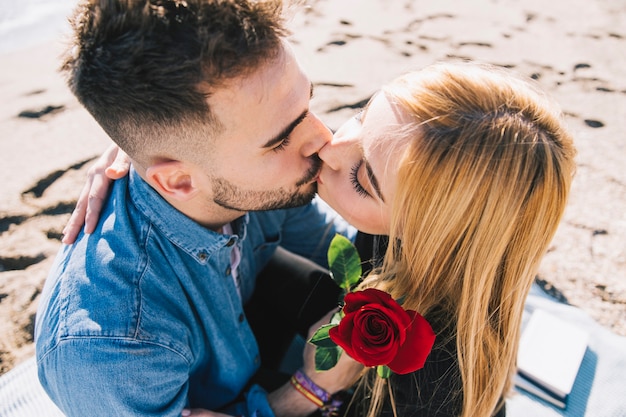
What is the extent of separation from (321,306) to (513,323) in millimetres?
926

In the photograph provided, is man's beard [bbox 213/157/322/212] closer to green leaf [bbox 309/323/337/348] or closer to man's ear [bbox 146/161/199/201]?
man's ear [bbox 146/161/199/201]

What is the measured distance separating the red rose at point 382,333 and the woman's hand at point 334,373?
49 centimetres

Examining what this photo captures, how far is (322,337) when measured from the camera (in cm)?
143

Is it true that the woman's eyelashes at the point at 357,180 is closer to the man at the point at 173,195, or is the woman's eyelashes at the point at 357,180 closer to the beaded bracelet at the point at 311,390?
the man at the point at 173,195

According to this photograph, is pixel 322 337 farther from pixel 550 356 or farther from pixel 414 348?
pixel 550 356

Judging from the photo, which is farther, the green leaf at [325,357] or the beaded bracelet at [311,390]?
the beaded bracelet at [311,390]

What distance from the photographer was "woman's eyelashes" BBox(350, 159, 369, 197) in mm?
1559

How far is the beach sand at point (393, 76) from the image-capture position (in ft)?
8.30

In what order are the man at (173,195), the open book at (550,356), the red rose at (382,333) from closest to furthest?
1. the red rose at (382,333)
2. the man at (173,195)
3. the open book at (550,356)

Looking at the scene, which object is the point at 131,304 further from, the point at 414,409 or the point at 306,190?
the point at 414,409

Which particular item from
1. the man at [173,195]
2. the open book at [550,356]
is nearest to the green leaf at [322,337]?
the man at [173,195]

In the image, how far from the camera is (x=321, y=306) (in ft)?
7.34

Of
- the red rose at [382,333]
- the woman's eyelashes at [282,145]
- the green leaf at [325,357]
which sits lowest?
the green leaf at [325,357]

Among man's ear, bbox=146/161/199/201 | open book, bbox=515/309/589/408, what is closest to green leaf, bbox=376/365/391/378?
man's ear, bbox=146/161/199/201
